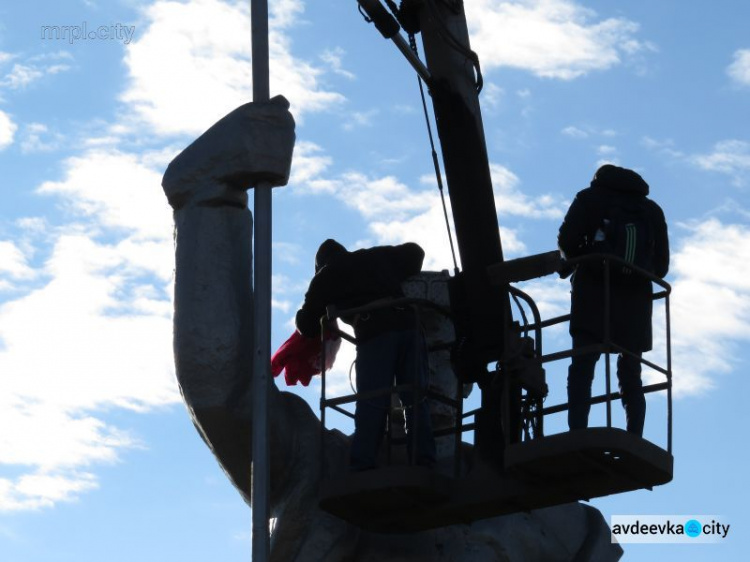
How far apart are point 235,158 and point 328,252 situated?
1.04 meters

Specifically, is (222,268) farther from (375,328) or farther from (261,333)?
(375,328)

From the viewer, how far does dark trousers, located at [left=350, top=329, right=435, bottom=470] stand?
15.1 metres

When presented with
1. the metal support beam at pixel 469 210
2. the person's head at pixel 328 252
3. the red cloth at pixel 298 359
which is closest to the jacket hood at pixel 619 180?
the metal support beam at pixel 469 210

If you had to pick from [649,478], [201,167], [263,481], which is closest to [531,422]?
[649,478]

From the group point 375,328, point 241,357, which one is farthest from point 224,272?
point 375,328

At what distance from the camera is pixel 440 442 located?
1712cm

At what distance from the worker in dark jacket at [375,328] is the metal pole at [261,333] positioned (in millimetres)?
752

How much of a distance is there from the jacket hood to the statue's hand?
244cm

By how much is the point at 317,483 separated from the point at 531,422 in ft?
6.13

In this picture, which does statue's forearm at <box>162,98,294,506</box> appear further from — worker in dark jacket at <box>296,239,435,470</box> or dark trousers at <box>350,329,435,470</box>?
dark trousers at <box>350,329,435,470</box>

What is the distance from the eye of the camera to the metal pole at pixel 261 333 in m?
14.3

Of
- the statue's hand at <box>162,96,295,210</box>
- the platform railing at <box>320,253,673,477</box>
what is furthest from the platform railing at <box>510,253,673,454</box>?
the statue's hand at <box>162,96,295,210</box>

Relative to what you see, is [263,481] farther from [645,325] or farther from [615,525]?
[615,525]

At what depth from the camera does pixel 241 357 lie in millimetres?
15773
